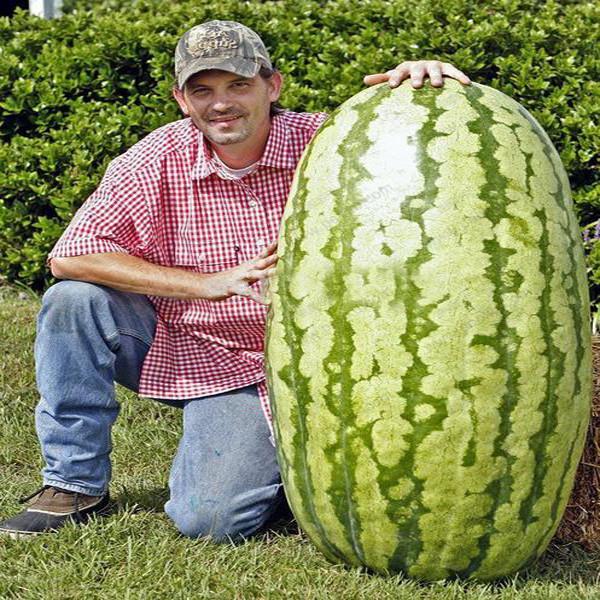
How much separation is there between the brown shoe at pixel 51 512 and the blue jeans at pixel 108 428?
0.03 metres

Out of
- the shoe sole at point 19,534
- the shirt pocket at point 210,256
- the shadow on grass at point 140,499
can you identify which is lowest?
the shadow on grass at point 140,499

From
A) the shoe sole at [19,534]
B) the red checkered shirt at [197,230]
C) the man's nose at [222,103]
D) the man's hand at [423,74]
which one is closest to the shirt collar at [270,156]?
the red checkered shirt at [197,230]

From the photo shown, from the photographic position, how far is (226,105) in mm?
3945

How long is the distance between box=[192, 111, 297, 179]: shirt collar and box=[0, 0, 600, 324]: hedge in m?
2.33

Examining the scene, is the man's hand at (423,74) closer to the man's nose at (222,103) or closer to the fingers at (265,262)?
the fingers at (265,262)

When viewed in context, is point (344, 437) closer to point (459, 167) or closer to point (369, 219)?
point (369, 219)

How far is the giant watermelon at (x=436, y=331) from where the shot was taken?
2.99m

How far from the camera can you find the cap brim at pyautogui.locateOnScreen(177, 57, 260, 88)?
393 centimetres

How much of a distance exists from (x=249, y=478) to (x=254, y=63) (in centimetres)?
147

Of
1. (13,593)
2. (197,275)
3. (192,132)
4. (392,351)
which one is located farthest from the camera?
(192,132)

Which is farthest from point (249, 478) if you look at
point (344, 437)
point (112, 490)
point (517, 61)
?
point (517, 61)

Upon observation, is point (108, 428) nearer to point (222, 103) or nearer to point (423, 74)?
point (222, 103)

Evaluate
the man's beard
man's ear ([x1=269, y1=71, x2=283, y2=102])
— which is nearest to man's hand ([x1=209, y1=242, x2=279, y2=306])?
the man's beard

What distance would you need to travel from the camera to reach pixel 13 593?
3.36 metres
